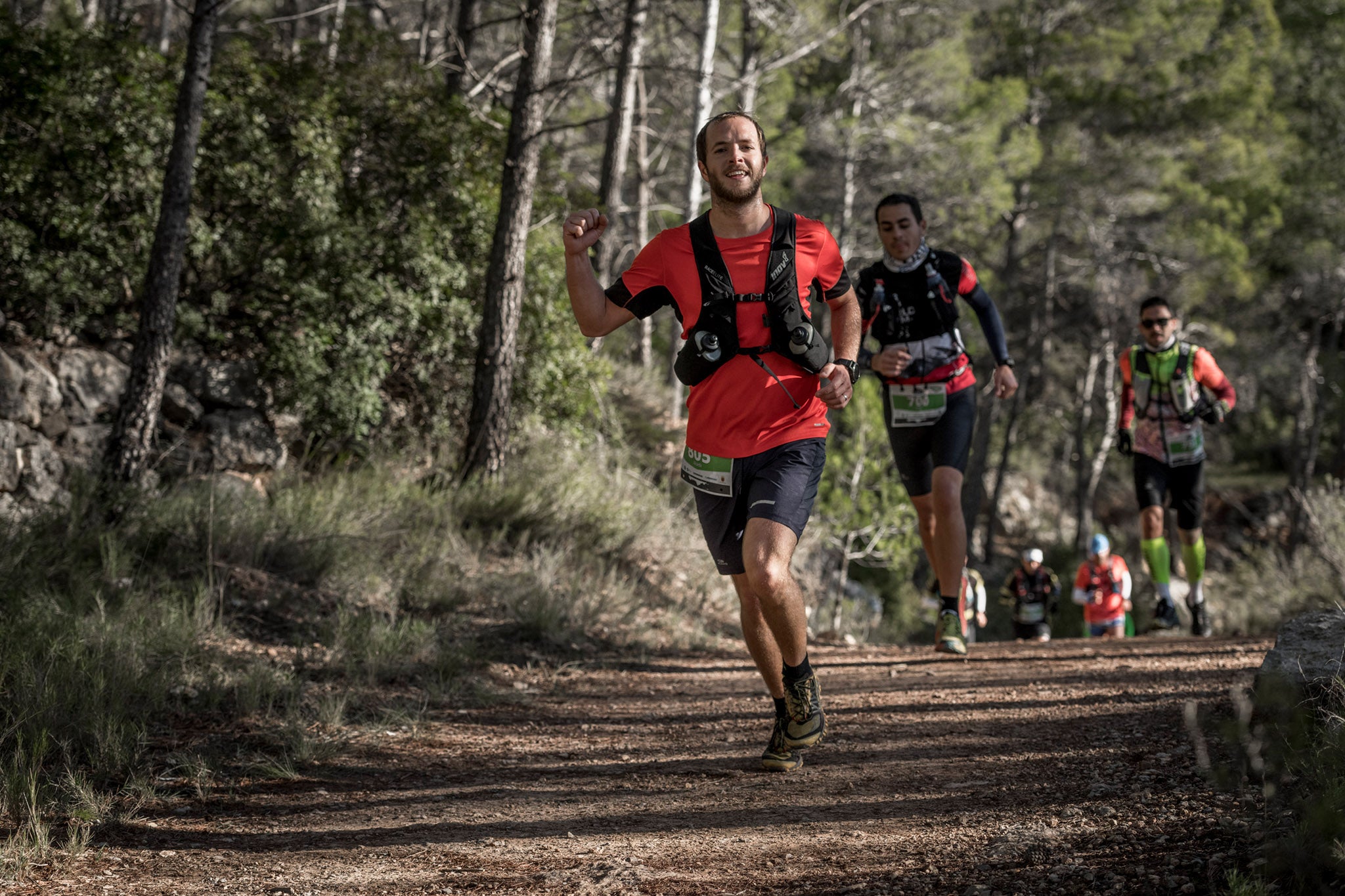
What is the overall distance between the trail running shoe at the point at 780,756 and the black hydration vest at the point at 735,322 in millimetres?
1363

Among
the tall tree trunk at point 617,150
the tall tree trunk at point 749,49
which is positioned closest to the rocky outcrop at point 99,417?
the tall tree trunk at point 617,150

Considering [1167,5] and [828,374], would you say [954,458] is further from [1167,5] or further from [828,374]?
[1167,5]

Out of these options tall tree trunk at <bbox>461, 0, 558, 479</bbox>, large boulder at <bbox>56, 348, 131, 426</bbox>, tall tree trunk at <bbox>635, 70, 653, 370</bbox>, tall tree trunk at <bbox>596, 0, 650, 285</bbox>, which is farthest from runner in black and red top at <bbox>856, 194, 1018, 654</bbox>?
tall tree trunk at <bbox>635, 70, 653, 370</bbox>

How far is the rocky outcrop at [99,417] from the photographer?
713 centimetres

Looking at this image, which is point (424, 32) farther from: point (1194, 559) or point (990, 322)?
point (1194, 559)

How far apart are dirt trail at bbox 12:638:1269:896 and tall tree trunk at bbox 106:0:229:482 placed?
10.7 feet

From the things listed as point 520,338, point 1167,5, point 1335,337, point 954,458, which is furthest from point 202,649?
point 1335,337

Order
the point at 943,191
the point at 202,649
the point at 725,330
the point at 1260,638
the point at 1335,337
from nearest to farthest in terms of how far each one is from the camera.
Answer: the point at 725,330, the point at 202,649, the point at 1260,638, the point at 943,191, the point at 1335,337

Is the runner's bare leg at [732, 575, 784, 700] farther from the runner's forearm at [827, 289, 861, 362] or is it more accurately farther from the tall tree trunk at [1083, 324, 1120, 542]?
the tall tree trunk at [1083, 324, 1120, 542]

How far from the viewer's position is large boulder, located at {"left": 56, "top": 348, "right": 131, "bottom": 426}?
785cm

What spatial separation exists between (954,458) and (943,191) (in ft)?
56.3

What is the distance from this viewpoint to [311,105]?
9.09 metres

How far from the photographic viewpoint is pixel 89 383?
7984 mm

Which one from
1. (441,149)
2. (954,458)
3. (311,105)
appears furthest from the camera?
(441,149)
